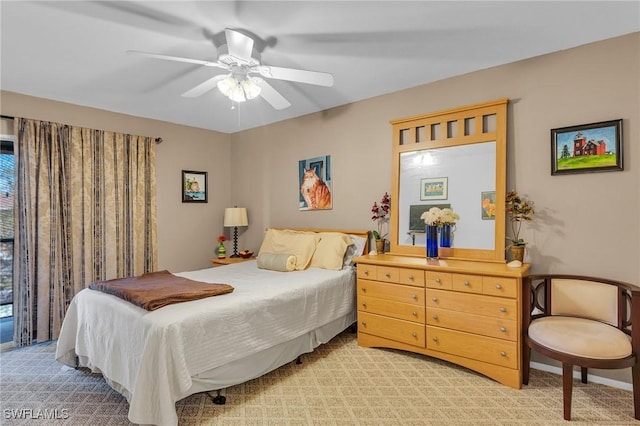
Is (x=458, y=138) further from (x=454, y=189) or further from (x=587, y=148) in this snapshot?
(x=587, y=148)

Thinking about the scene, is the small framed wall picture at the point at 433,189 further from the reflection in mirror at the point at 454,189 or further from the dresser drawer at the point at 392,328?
the dresser drawer at the point at 392,328

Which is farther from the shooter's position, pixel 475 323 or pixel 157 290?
pixel 475 323

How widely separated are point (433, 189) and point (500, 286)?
1.12m

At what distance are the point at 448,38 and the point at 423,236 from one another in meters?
1.72

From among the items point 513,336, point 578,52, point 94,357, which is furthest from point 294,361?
point 578,52

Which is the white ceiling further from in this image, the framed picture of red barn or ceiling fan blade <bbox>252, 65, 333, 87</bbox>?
the framed picture of red barn

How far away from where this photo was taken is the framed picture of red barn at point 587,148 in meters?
2.36

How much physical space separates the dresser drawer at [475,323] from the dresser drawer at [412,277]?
24 centimetres

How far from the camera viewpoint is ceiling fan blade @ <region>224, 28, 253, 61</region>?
6.58 ft

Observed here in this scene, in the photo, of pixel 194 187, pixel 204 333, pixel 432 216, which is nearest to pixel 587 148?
pixel 432 216

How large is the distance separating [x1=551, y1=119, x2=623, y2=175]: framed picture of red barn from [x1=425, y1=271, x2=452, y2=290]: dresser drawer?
1191 millimetres

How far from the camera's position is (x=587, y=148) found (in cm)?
246

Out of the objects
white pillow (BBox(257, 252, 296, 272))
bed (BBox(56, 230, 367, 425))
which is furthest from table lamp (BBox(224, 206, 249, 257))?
bed (BBox(56, 230, 367, 425))

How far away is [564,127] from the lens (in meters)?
2.55
